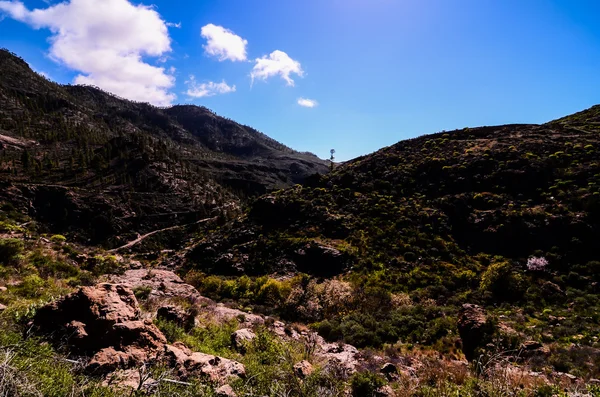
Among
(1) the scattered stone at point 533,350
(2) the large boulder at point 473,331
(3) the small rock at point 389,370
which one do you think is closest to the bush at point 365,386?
(3) the small rock at point 389,370

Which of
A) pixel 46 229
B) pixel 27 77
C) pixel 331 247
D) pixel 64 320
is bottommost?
pixel 46 229

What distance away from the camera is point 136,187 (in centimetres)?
5166

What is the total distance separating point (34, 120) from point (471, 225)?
308ft

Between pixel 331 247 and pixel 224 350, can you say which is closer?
pixel 224 350

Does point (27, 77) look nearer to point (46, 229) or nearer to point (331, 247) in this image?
point (46, 229)

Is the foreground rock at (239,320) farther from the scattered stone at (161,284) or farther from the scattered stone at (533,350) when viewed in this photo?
the scattered stone at (533,350)

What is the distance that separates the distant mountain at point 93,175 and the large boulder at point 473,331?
44238 mm

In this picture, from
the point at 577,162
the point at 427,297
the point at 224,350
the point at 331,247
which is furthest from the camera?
the point at 577,162

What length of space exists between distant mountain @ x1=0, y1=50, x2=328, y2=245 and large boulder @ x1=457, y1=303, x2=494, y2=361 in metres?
44.2

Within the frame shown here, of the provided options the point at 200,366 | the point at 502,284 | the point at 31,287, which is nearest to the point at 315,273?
the point at 502,284

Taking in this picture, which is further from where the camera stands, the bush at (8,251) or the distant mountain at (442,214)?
the distant mountain at (442,214)

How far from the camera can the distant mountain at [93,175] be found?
42.4 meters

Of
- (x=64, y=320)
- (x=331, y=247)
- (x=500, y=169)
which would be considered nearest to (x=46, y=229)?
(x=331, y=247)

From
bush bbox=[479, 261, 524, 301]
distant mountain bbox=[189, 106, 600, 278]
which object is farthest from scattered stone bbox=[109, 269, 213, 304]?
bush bbox=[479, 261, 524, 301]
